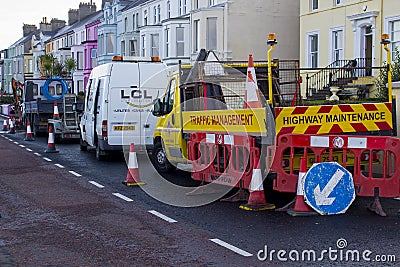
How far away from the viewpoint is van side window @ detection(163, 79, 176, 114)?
1453 cm

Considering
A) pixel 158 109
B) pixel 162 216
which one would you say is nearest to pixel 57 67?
pixel 158 109

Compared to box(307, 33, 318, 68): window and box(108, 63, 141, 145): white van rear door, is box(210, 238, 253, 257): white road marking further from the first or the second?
box(307, 33, 318, 68): window

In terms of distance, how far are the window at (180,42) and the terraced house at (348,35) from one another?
13.8 metres

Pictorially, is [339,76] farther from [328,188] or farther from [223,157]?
[328,188]

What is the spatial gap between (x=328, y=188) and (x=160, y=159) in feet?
21.1

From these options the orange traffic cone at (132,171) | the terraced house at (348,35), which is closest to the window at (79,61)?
the terraced house at (348,35)

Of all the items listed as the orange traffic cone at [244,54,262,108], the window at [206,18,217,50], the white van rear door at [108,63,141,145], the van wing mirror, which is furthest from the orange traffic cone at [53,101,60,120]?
the orange traffic cone at [244,54,262,108]

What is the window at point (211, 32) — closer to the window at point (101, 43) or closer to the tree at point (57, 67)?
the window at point (101, 43)

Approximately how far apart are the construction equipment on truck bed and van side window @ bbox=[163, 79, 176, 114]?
782 millimetres

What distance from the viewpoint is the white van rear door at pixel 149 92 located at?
17766 mm

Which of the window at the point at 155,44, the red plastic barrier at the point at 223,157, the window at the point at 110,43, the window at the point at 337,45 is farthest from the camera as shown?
the window at the point at 110,43

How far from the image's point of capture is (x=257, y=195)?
10.4 meters

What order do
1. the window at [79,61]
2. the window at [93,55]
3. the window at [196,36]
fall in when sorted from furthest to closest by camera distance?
1. the window at [79,61]
2. the window at [93,55]
3. the window at [196,36]

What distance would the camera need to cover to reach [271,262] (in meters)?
7.31
